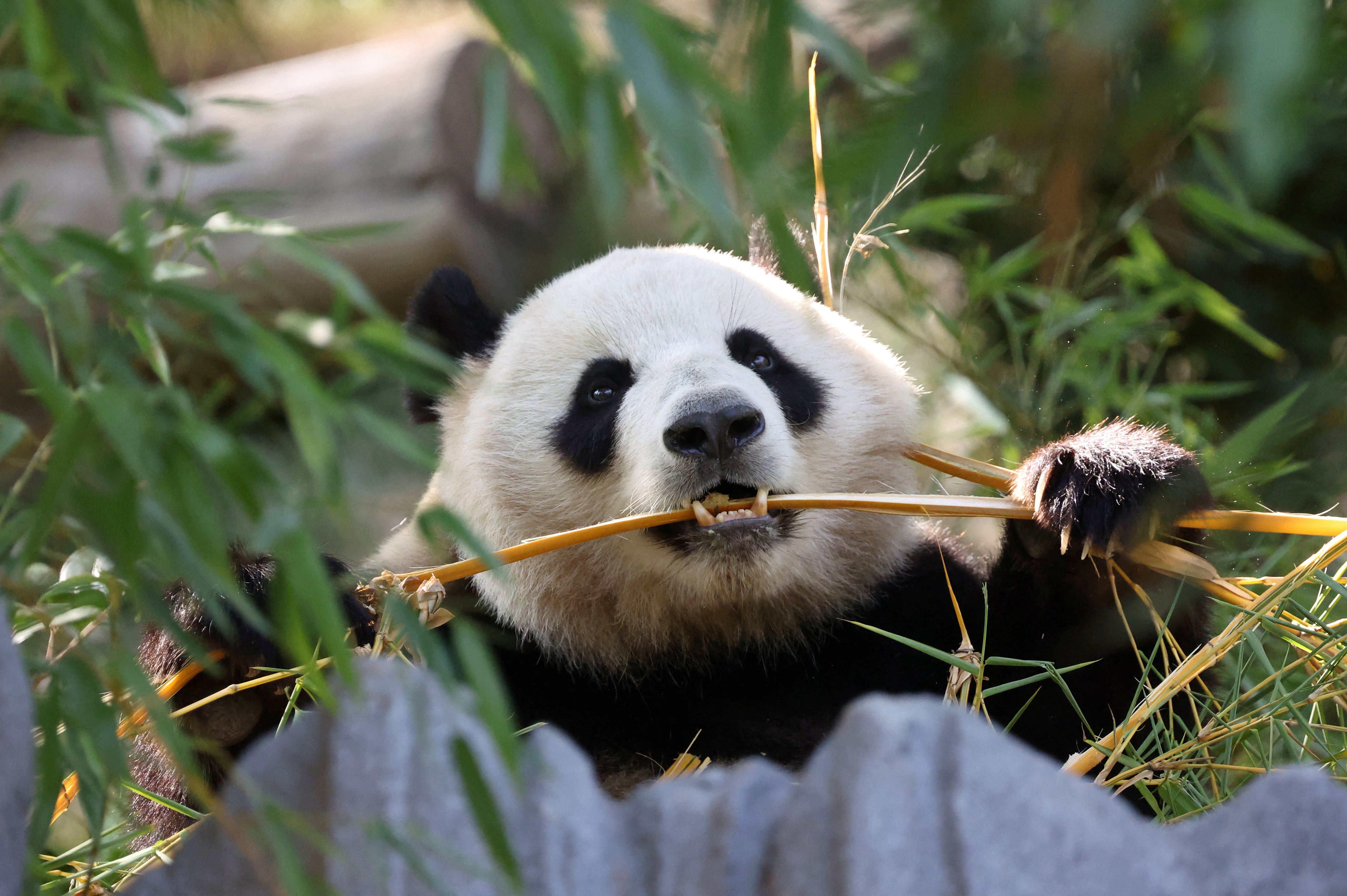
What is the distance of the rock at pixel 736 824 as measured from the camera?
1.02 m

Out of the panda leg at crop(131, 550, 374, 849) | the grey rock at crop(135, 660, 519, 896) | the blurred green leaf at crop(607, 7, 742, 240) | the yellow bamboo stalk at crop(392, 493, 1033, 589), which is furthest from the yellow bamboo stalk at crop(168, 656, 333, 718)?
the blurred green leaf at crop(607, 7, 742, 240)

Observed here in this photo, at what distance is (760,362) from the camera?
88.6 inches

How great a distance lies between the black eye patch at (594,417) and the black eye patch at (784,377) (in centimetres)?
22

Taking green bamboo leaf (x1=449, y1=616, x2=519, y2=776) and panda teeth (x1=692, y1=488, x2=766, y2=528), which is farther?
panda teeth (x1=692, y1=488, x2=766, y2=528)

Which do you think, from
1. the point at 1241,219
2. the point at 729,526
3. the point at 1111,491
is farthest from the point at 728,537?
the point at 1241,219

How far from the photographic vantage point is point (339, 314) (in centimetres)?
109

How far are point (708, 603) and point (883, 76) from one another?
1.35 meters

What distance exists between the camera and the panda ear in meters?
2.52

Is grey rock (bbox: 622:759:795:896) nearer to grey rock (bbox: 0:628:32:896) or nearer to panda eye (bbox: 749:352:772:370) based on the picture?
grey rock (bbox: 0:628:32:896)

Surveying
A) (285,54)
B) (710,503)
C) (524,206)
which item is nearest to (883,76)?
(710,503)

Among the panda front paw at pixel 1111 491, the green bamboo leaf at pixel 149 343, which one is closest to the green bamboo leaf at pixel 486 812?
the green bamboo leaf at pixel 149 343

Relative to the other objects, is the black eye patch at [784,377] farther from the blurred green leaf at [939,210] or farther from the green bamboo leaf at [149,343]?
the green bamboo leaf at [149,343]

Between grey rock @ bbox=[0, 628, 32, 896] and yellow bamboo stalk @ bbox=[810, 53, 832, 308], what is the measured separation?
140 centimetres

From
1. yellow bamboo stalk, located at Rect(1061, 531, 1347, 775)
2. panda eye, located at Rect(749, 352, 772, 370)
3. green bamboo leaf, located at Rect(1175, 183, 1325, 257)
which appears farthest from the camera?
green bamboo leaf, located at Rect(1175, 183, 1325, 257)
